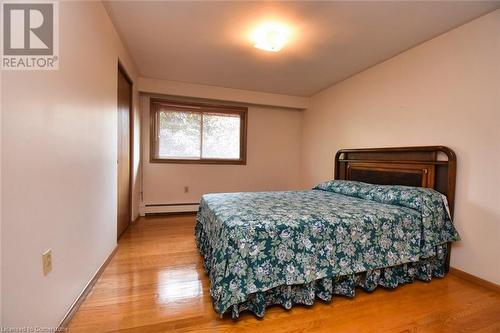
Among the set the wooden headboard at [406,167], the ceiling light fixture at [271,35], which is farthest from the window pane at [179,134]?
the wooden headboard at [406,167]

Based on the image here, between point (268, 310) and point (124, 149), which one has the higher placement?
point (124, 149)

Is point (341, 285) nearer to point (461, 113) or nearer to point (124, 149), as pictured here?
point (461, 113)

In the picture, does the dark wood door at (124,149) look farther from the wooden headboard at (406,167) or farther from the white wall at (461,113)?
the white wall at (461,113)

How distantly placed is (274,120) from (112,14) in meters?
3.13

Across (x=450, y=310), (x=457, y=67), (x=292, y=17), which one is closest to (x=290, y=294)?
(x=450, y=310)

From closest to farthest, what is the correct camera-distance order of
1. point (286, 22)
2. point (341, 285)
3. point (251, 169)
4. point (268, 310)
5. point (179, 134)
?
point (268, 310) → point (341, 285) → point (286, 22) → point (179, 134) → point (251, 169)

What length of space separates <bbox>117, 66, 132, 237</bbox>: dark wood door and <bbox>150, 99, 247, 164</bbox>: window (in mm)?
783

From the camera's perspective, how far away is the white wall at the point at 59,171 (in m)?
0.94

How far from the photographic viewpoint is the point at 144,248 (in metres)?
2.54

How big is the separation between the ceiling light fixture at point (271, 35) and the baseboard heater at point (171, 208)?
2.93m

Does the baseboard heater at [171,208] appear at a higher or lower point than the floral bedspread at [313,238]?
lower

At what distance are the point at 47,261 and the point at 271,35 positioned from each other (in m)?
2.39

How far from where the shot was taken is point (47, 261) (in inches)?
46.1

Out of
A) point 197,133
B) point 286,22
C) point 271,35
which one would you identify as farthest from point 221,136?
point 286,22
